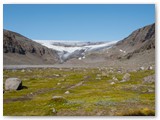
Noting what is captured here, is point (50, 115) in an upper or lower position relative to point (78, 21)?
lower

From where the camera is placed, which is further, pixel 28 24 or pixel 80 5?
pixel 28 24

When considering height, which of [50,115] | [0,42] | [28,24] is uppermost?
[28,24]

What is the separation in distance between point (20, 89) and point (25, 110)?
38.7 feet

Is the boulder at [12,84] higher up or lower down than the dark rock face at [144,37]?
lower down

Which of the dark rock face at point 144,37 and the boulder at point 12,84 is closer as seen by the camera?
the boulder at point 12,84

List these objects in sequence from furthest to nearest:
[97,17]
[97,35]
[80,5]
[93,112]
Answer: [97,35], [97,17], [80,5], [93,112]

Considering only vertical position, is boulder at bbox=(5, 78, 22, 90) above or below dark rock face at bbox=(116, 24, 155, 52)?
below

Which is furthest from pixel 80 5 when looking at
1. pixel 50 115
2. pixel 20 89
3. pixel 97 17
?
pixel 20 89

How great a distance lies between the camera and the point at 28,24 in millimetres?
28156

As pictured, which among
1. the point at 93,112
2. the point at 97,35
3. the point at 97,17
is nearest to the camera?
the point at 93,112

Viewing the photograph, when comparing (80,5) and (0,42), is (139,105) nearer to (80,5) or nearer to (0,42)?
(80,5)

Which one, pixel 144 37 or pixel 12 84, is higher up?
pixel 144 37

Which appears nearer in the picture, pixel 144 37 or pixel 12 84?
pixel 12 84

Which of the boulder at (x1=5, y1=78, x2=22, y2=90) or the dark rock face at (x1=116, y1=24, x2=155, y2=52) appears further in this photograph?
the dark rock face at (x1=116, y1=24, x2=155, y2=52)
